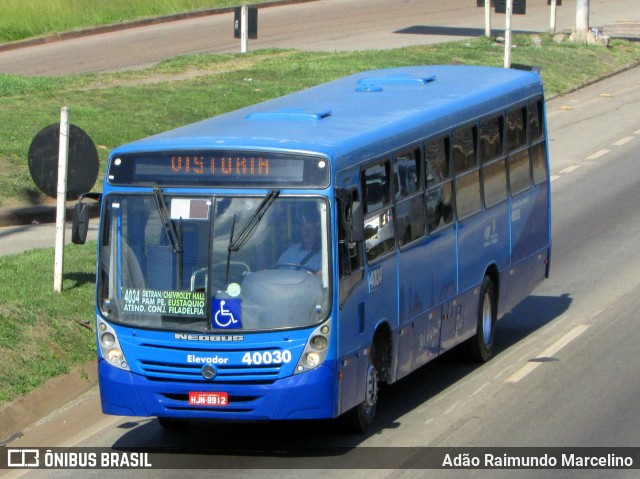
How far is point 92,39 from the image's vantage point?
40.9 metres

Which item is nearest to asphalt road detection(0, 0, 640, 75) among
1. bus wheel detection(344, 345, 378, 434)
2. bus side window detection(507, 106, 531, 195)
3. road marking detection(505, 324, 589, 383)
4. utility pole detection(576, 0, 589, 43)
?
utility pole detection(576, 0, 589, 43)

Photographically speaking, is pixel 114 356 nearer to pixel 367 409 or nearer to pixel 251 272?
pixel 251 272

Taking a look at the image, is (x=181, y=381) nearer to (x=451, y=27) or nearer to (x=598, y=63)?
(x=598, y=63)

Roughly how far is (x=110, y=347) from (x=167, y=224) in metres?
1.06

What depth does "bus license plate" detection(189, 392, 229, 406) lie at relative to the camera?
33.1ft

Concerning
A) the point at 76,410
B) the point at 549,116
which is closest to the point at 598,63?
the point at 549,116

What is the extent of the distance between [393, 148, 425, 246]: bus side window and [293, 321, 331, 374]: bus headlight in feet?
5.76

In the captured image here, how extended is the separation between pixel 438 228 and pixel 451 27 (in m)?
31.7

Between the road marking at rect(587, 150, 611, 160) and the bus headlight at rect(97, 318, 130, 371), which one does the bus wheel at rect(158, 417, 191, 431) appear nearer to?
the bus headlight at rect(97, 318, 130, 371)

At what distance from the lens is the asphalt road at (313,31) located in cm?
3675

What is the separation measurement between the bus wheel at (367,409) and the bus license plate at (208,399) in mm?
1223

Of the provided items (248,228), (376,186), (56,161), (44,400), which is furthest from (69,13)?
(248,228)

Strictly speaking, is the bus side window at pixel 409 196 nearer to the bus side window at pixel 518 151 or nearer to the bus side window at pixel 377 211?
the bus side window at pixel 377 211

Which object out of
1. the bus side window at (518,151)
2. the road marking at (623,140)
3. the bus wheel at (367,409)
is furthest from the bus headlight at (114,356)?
the road marking at (623,140)
